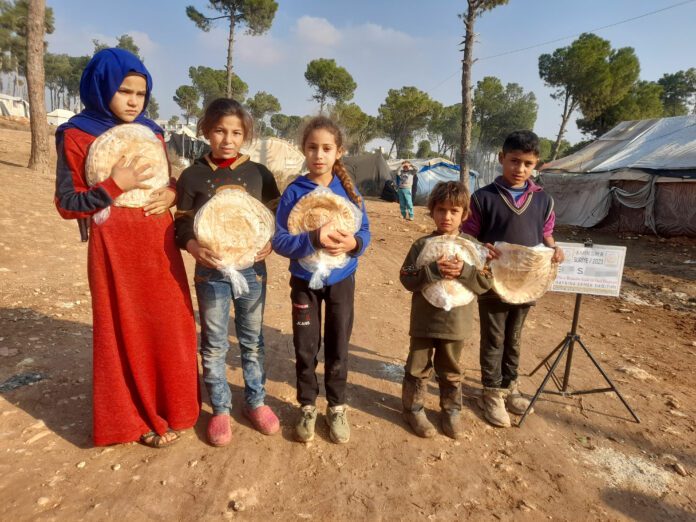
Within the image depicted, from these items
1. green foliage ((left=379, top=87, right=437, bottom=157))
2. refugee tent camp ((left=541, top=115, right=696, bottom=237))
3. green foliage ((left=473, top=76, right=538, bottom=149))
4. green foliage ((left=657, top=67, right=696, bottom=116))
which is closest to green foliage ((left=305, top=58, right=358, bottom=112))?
green foliage ((left=379, top=87, right=437, bottom=157))

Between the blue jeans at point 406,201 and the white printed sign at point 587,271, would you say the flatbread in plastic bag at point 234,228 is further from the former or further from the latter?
the blue jeans at point 406,201

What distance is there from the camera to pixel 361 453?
250 centimetres

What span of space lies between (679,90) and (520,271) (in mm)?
59477

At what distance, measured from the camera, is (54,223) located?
6.82 meters

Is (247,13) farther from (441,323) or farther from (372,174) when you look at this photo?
(441,323)

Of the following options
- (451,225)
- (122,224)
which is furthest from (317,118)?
(122,224)

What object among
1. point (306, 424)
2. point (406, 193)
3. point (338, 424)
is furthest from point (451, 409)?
point (406, 193)

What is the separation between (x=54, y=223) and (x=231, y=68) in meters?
17.3

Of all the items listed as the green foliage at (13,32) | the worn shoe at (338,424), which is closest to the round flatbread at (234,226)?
the worn shoe at (338,424)

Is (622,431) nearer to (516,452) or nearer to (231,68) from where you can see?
(516,452)

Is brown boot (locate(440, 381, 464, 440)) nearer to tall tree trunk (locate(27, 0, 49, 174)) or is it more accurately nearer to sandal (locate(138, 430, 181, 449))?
sandal (locate(138, 430, 181, 449))

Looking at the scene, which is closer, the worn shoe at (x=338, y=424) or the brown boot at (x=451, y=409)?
the worn shoe at (x=338, y=424)

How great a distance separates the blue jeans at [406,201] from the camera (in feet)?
45.1

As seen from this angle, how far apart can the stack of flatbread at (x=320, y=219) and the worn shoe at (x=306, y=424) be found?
92 cm
